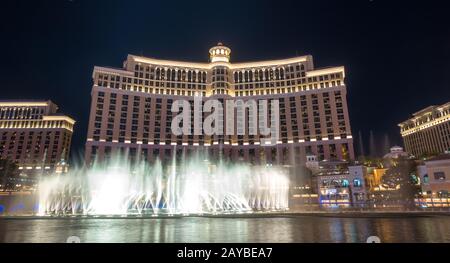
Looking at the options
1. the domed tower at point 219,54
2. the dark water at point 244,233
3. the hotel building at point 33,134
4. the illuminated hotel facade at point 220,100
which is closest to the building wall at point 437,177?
the dark water at point 244,233

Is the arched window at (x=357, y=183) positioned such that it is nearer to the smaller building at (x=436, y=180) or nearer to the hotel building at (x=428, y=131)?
the smaller building at (x=436, y=180)

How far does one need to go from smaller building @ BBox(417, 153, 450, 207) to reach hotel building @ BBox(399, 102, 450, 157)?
196ft

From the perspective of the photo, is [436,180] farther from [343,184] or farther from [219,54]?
[219,54]

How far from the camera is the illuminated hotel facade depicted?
101 m

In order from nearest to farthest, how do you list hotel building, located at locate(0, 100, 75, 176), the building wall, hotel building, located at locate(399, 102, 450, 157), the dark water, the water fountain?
the dark water → the water fountain → the building wall → hotel building, located at locate(399, 102, 450, 157) → hotel building, located at locate(0, 100, 75, 176)

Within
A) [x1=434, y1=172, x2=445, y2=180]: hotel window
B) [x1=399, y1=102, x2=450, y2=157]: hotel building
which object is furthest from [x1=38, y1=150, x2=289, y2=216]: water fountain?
[x1=399, y1=102, x2=450, y2=157]: hotel building

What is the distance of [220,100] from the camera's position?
353ft

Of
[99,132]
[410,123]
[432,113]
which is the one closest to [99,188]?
[99,132]

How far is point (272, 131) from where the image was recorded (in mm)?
106000

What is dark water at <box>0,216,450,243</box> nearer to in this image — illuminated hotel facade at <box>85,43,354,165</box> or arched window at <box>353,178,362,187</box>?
arched window at <box>353,178,362,187</box>

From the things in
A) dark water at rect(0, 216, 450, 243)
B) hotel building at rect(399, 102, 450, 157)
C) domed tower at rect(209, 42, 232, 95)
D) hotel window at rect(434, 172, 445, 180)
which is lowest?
dark water at rect(0, 216, 450, 243)

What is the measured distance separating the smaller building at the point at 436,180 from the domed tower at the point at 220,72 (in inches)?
2930

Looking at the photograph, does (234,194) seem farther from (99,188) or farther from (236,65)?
(236,65)
